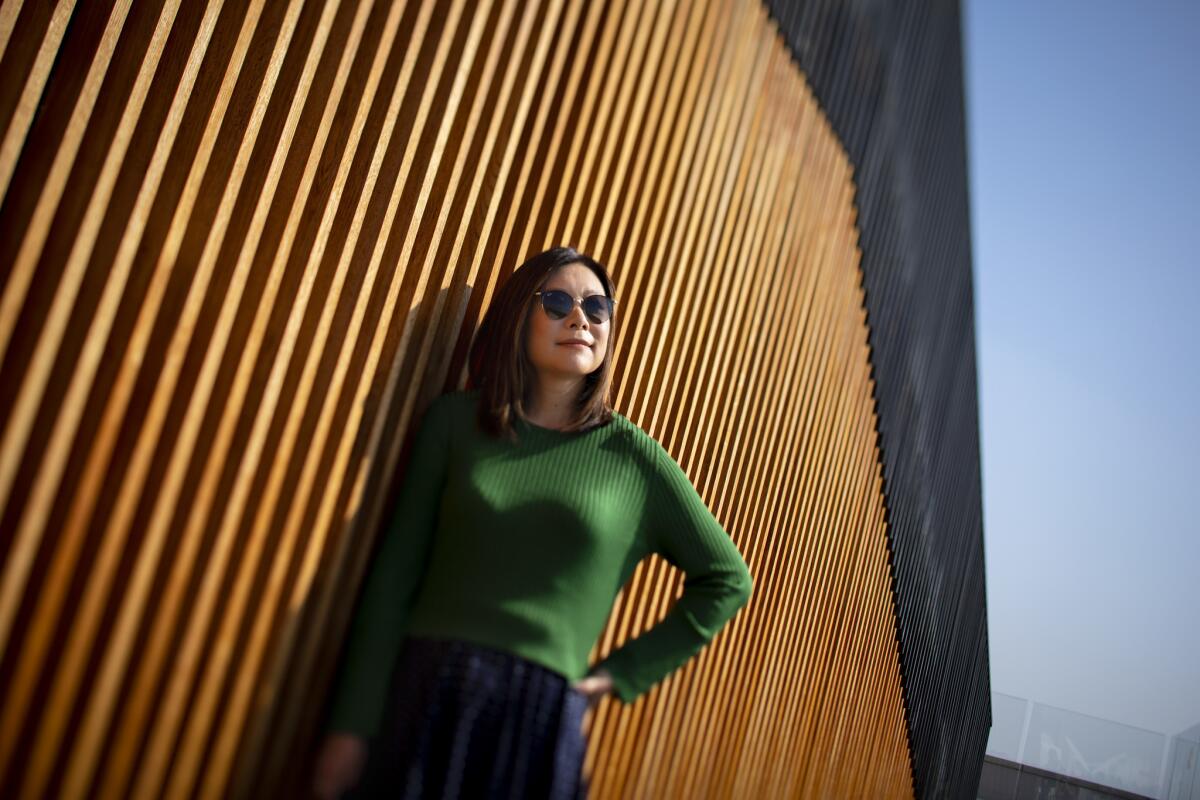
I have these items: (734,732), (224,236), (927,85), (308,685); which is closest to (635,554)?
(308,685)

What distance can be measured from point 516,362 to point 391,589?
54 cm

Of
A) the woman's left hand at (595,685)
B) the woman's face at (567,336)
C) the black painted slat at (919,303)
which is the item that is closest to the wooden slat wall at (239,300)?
the woman's face at (567,336)

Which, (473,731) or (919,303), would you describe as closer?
(473,731)

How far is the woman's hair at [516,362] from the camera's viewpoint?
86.4 inches

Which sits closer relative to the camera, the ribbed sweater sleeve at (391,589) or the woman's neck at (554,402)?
the ribbed sweater sleeve at (391,589)

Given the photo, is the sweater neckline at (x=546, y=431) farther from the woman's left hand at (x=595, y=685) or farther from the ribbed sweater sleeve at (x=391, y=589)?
the woman's left hand at (x=595, y=685)

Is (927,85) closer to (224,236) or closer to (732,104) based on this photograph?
(732,104)

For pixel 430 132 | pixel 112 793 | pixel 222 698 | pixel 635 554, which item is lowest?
pixel 112 793

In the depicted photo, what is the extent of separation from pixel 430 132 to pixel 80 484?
1.09m

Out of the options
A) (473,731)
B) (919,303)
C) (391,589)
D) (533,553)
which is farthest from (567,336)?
(919,303)

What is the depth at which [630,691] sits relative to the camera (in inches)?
84.5

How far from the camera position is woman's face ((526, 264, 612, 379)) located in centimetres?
227

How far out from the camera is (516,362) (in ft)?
7.40

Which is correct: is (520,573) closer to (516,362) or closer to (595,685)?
(595,685)
